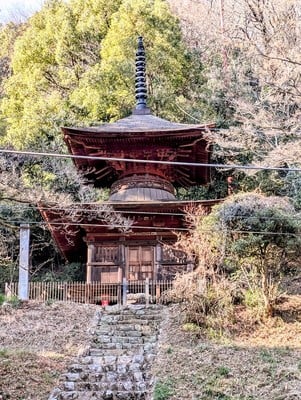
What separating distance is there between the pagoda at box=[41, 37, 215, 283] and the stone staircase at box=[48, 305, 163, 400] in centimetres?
255

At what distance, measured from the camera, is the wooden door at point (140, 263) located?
1583 cm

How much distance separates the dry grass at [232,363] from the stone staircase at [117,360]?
31 cm

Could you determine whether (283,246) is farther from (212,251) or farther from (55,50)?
(55,50)

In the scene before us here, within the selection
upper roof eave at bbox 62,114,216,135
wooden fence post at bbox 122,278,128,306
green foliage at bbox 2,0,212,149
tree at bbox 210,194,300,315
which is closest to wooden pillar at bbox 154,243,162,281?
wooden fence post at bbox 122,278,128,306

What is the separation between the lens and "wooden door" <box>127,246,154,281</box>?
51.9ft

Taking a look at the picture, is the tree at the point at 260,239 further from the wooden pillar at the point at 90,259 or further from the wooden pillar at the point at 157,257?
the wooden pillar at the point at 90,259

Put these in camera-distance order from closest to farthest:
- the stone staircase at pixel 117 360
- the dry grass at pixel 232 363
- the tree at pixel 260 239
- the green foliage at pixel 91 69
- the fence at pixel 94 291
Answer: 1. the dry grass at pixel 232 363
2. the stone staircase at pixel 117 360
3. the tree at pixel 260 239
4. the fence at pixel 94 291
5. the green foliage at pixel 91 69

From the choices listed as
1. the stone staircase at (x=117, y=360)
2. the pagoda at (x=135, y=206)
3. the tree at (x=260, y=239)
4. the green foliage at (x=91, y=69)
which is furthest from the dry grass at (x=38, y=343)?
the green foliage at (x=91, y=69)

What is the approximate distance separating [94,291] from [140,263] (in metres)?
1.48

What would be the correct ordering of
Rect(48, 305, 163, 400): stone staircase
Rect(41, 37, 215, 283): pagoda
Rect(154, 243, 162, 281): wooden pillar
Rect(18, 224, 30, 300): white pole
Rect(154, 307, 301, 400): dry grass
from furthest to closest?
Rect(154, 243, 162, 281): wooden pillar < Rect(41, 37, 215, 283): pagoda < Rect(18, 224, 30, 300): white pole < Rect(48, 305, 163, 400): stone staircase < Rect(154, 307, 301, 400): dry grass

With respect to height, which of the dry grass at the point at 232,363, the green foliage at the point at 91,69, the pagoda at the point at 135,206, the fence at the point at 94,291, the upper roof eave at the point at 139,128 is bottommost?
the dry grass at the point at 232,363

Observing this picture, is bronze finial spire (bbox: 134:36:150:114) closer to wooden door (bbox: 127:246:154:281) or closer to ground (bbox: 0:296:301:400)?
wooden door (bbox: 127:246:154:281)

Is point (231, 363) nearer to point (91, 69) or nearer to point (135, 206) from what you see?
point (135, 206)

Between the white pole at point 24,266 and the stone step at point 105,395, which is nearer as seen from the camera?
the stone step at point 105,395
